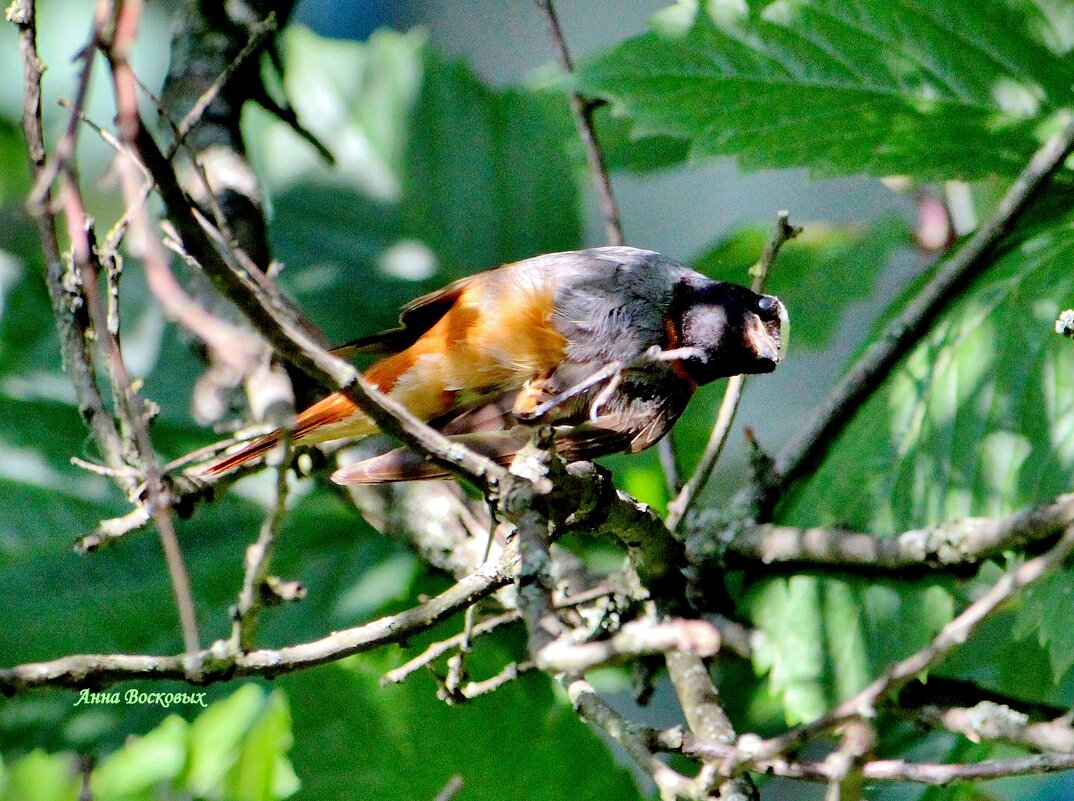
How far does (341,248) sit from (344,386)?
1899 mm

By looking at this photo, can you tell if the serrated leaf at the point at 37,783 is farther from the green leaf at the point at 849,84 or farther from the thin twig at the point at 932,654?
the green leaf at the point at 849,84

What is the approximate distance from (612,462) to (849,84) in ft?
3.44

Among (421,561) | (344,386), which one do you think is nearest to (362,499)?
(421,561)

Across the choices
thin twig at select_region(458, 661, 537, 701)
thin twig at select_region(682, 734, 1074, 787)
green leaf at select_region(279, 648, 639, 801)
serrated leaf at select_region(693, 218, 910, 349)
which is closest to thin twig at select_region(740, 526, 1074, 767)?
thin twig at select_region(682, 734, 1074, 787)

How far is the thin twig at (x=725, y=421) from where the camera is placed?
1814 millimetres

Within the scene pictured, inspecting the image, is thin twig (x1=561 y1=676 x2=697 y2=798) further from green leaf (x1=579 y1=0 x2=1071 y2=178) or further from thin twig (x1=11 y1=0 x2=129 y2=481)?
green leaf (x1=579 y1=0 x2=1071 y2=178)

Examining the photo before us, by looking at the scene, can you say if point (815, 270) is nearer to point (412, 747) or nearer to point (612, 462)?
point (612, 462)

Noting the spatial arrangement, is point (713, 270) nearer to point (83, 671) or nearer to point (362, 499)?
point (362, 499)

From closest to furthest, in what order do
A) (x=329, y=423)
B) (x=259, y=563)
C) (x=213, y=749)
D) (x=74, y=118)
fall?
(x=74, y=118), (x=259, y=563), (x=213, y=749), (x=329, y=423)

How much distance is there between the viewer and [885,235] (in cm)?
290

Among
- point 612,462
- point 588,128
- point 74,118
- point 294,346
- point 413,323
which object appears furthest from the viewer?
point 612,462

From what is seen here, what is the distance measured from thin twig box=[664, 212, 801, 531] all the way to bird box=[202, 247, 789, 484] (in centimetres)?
12

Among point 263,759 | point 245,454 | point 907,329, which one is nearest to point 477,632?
point 263,759

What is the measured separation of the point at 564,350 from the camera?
1.99 metres
